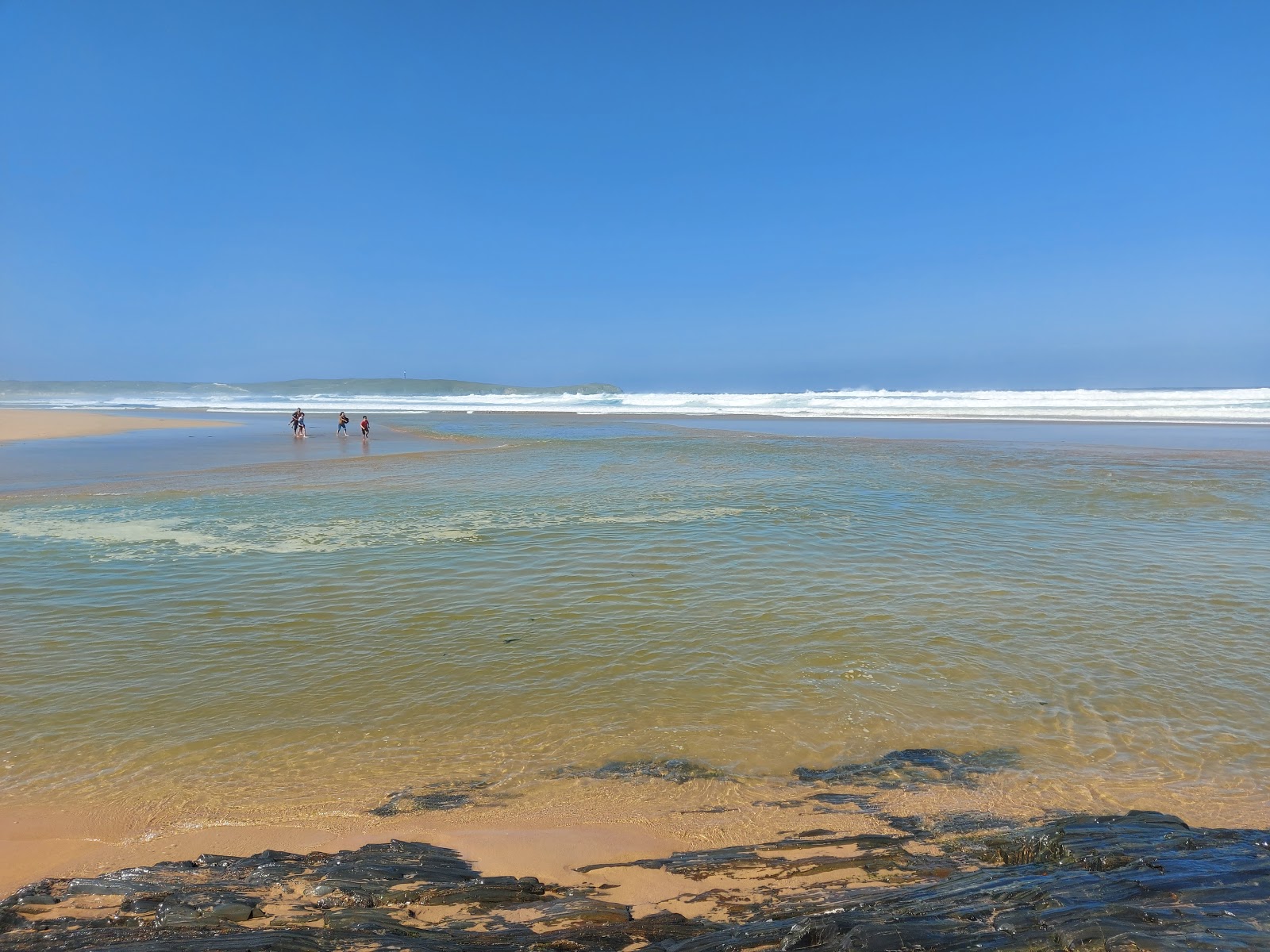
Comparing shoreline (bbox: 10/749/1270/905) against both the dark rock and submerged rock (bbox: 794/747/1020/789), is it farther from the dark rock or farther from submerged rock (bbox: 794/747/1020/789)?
the dark rock

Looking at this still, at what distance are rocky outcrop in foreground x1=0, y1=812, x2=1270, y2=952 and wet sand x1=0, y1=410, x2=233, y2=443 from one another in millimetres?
33105

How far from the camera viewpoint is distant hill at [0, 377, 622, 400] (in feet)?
442

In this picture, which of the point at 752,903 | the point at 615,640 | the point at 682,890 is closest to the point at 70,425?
the point at 615,640

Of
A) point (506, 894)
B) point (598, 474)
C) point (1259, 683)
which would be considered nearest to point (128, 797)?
point (506, 894)

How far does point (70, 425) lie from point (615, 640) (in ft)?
128

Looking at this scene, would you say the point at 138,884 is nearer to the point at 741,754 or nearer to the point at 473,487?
the point at 741,754

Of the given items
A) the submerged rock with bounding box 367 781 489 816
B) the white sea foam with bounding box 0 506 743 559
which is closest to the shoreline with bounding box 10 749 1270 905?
the submerged rock with bounding box 367 781 489 816

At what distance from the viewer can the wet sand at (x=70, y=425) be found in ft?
100

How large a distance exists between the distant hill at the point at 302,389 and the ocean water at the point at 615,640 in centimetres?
11689

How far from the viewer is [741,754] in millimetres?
4227

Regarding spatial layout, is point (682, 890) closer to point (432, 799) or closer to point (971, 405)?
point (432, 799)

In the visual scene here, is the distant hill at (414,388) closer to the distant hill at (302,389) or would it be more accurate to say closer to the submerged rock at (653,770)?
the distant hill at (302,389)

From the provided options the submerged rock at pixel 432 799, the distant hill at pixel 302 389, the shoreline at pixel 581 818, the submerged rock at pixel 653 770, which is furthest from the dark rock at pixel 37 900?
the distant hill at pixel 302 389

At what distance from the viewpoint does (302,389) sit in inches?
6073
